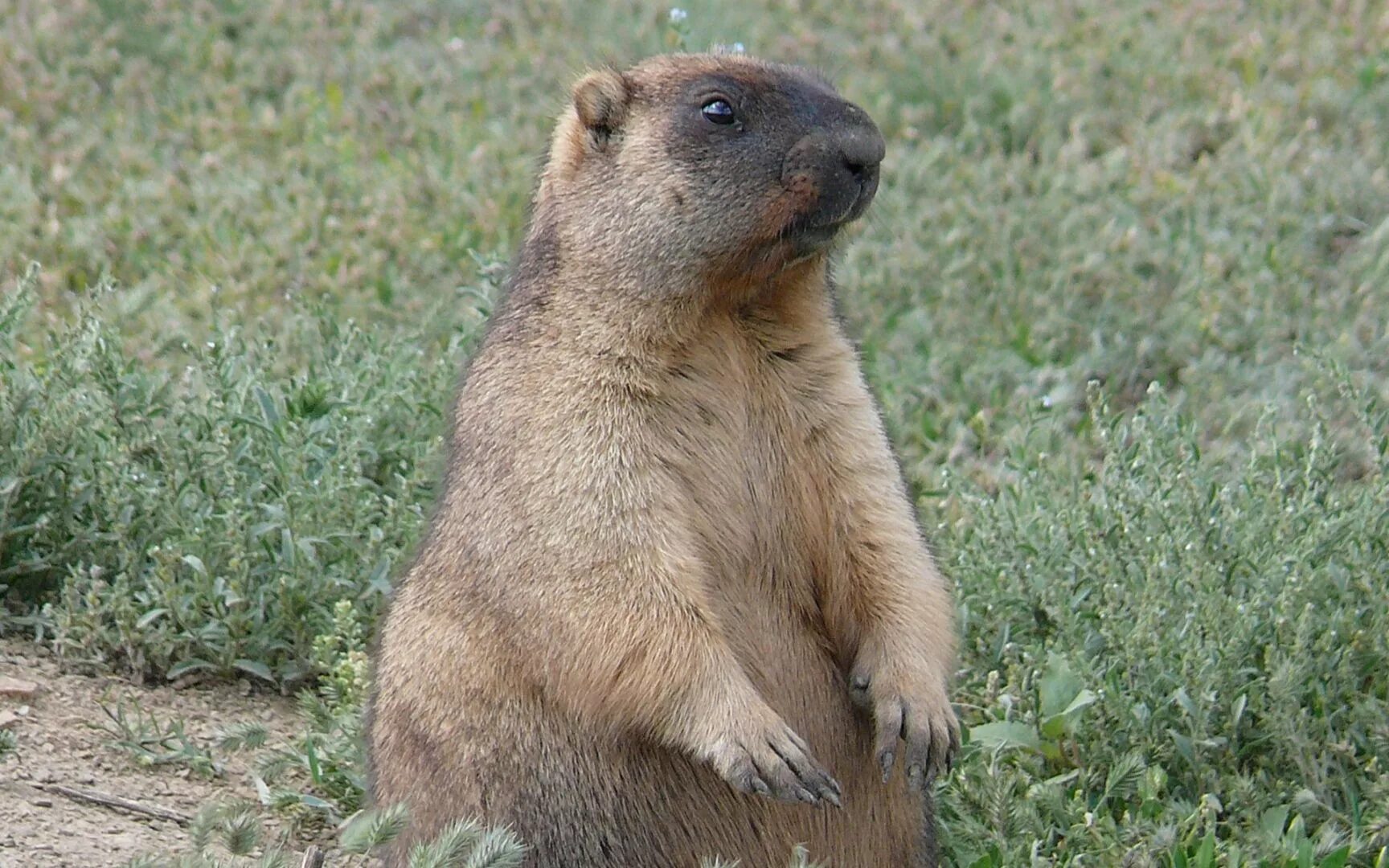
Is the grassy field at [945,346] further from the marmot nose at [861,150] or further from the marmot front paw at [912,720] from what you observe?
the marmot nose at [861,150]

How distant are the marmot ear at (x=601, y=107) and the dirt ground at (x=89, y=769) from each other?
72.0 inches

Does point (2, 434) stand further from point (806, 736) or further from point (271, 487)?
point (806, 736)

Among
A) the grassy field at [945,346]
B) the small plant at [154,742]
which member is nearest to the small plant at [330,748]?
the grassy field at [945,346]

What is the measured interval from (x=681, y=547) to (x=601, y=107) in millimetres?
1045

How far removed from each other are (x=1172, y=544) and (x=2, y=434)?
3.12 metres

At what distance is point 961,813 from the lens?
15.1ft

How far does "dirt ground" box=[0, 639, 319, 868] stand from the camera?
4.27m

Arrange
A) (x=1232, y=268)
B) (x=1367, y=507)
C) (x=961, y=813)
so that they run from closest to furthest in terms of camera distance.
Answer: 1. (x=961, y=813)
2. (x=1367, y=507)
3. (x=1232, y=268)

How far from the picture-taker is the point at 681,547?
391 centimetres

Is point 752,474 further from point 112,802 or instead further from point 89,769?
point 89,769

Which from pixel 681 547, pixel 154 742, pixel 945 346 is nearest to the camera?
pixel 681 547

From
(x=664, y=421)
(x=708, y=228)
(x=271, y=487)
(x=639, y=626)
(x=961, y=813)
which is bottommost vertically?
(x=961, y=813)

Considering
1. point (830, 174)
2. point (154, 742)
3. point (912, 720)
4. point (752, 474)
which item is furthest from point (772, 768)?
point (154, 742)

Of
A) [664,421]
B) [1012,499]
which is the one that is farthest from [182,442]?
[1012,499]
